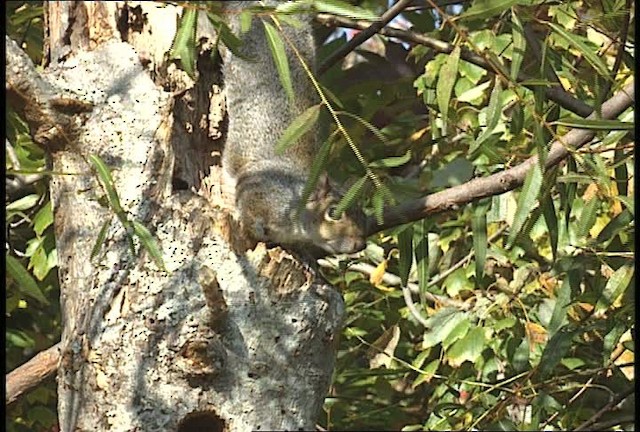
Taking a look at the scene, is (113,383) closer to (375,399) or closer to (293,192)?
(293,192)

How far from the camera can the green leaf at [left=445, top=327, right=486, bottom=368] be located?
1.86 m

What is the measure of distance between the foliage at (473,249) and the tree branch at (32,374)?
11 cm

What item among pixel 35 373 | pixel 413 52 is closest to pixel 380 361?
pixel 413 52

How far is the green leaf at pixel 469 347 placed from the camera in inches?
73.4

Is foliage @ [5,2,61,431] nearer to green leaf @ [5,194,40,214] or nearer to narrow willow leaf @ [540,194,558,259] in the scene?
green leaf @ [5,194,40,214]

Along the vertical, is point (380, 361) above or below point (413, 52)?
below

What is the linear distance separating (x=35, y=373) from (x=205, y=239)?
1.09 feet

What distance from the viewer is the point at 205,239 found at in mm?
1353

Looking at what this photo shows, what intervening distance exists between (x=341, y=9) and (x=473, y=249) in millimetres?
782

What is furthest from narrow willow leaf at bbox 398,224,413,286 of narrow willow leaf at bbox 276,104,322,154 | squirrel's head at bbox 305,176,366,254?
narrow willow leaf at bbox 276,104,322,154

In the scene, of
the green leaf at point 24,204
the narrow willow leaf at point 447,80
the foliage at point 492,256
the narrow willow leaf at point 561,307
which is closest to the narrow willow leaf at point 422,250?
the foliage at point 492,256

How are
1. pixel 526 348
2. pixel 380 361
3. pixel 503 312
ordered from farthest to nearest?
pixel 380 361 → pixel 503 312 → pixel 526 348

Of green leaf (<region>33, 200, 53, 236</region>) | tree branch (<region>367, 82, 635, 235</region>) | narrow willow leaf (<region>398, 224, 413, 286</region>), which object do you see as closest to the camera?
tree branch (<region>367, 82, 635, 235</region>)

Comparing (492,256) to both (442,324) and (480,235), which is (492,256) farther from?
(480,235)
